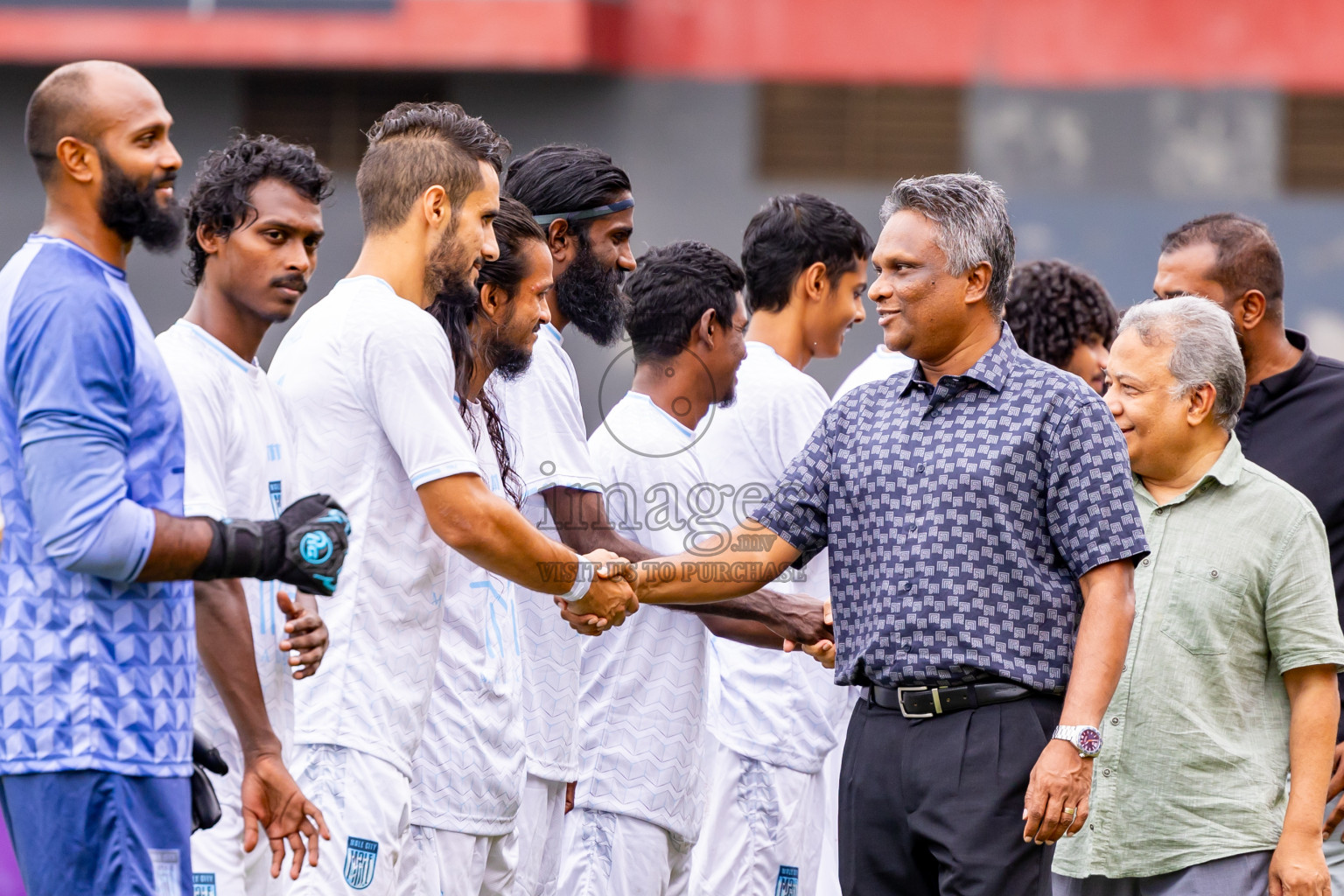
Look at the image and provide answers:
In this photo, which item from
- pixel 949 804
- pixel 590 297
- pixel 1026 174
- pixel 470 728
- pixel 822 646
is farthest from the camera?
pixel 1026 174

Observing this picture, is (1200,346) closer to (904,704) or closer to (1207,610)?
(1207,610)

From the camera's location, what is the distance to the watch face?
10.2ft

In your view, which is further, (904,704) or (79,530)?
(904,704)

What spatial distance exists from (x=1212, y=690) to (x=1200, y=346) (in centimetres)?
84

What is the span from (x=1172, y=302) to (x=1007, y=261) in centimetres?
53

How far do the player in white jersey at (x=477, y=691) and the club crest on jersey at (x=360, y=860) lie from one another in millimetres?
201

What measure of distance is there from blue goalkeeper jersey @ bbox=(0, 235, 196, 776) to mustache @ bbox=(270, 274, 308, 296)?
81cm

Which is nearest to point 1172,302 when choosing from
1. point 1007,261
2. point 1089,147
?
point 1007,261

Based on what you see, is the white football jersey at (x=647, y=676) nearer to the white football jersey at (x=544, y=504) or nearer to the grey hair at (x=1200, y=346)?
the white football jersey at (x=544, y=504)

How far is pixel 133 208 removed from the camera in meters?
2.65

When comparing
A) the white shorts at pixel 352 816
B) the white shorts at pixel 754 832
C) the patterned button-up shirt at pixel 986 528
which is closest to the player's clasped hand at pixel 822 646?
the white shorts at pixel 754 832

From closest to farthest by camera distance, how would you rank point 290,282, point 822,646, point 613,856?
point 290,282, point 613,856, point 822,646

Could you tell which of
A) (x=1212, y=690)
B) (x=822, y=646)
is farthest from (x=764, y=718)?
(x=1212, y=690)

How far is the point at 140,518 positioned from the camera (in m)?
2.51
